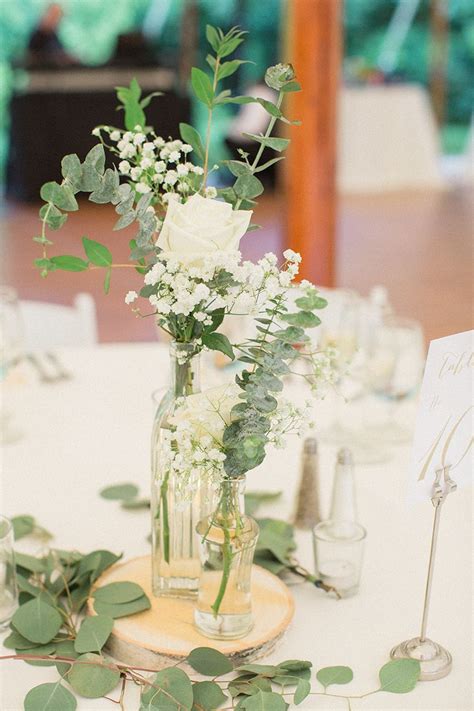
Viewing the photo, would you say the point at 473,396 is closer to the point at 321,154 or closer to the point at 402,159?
the point at 321,154

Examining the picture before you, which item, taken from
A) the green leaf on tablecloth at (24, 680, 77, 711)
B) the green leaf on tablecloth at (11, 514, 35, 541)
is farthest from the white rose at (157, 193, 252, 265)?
the green leaf on tablecloth at (11, 514, 35, 541)

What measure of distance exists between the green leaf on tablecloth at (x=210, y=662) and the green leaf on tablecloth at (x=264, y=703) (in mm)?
60

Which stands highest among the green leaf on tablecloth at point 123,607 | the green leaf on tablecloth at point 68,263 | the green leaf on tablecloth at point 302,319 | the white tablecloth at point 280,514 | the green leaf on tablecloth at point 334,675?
the green leaf on tablecloth at point 68,263

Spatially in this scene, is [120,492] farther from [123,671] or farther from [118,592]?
[123,671]

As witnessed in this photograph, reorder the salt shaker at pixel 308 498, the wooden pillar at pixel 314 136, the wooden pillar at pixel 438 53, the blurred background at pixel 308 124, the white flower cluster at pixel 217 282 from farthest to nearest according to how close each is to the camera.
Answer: the wooden pillar at pixel 438 53 < the blurred background at pixel 308 124 < the wooden pillar at pixel 314 136 < the salt shaker at pixel 308 498 < the white flower cluster at pixel 217 282

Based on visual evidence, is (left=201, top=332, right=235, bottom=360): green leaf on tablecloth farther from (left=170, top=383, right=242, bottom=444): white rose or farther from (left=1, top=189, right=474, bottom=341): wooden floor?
(left=1, top=189, right=474, bottom=341): wooden floor

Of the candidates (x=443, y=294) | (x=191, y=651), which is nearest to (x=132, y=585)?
(x=191, y=651)

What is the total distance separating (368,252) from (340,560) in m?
5.62

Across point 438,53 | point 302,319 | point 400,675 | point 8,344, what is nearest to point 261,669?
point 400,675

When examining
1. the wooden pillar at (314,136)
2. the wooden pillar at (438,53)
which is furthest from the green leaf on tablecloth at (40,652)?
the wooden pillar at (438,53)

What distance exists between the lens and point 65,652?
118 centimetres

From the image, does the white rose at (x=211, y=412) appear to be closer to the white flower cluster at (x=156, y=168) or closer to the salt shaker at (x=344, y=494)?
the white flower cluster at (x=156, y=168)

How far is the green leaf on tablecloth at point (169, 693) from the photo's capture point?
106 centimetres

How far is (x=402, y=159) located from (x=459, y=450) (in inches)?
320
